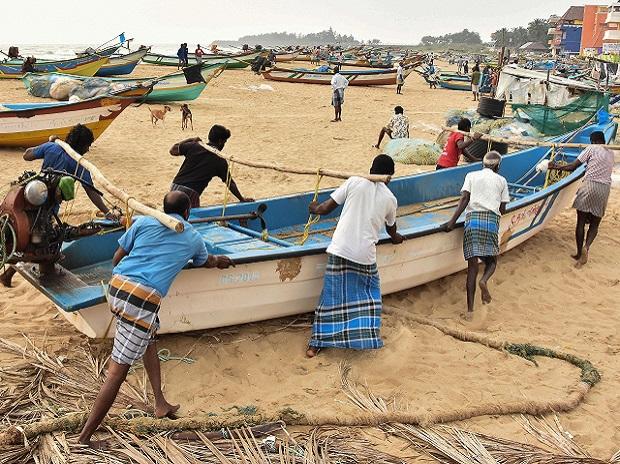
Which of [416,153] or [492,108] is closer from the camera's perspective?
[416,153]

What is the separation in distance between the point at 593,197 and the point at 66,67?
21.5 meters

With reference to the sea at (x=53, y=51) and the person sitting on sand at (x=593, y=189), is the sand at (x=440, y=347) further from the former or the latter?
the sea at (x=53, y=51)

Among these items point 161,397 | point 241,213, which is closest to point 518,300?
point 241,213

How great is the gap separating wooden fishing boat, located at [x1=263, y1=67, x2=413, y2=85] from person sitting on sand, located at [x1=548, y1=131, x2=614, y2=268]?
20.4 metres

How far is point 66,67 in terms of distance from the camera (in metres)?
23.4

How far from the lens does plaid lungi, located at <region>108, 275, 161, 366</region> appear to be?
3.30m

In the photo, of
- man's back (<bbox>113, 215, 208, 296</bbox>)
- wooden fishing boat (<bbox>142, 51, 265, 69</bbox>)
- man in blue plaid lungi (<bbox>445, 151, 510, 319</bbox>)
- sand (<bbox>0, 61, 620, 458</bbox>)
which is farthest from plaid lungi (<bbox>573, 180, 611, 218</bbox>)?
wooden fishing boat (<bbox>142, 51, 265, 69</bbox>)

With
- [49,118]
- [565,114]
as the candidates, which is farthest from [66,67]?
[565,114]

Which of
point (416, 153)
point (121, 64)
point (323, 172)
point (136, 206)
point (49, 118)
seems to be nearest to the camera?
point (136, 206)

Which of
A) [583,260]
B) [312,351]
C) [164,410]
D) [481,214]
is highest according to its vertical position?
[481,214]

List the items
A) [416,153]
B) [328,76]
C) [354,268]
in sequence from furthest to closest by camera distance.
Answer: [328,76]
[416,153]
[354,268]

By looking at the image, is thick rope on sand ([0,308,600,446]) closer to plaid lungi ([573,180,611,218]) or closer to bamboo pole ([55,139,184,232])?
bamboo pole ([55,139,184,232])

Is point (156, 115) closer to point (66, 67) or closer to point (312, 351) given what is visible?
point (312, 351)

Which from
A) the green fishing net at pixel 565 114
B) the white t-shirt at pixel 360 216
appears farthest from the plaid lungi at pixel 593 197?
the green fishing net at pixel 565 114
